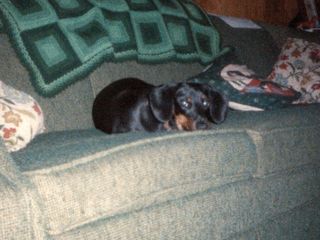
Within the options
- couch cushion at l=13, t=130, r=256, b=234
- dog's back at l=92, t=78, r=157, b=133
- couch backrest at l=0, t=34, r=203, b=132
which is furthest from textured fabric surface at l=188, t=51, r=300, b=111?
couch cushion at l=13, t=130, r=256, b=234

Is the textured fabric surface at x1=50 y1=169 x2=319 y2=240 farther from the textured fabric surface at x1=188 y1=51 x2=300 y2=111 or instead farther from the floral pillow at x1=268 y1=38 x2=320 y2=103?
the floral pillow at x1=268 y1=38 x2=320 y2=103

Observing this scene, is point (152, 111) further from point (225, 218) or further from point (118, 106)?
point (225, 218)

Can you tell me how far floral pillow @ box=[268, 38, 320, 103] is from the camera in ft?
7.95

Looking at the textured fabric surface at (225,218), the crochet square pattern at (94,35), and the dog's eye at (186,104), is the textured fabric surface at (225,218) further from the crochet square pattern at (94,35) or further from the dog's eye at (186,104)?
the crochet square pattern at (94,35)

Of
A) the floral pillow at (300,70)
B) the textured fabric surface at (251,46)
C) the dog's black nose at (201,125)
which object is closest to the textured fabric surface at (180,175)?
the dog's black nose at (201,125)

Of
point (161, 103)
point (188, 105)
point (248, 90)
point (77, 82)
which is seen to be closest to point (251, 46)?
point (248, 90)

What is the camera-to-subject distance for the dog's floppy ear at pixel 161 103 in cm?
200

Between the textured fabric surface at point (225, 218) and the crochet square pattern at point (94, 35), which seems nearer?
the textured fabric surface at point (225, 218)

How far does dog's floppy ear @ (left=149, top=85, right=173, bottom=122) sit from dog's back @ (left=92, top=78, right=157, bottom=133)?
0.49ft

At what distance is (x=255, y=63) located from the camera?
113 inches

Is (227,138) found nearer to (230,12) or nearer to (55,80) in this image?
(55,80)

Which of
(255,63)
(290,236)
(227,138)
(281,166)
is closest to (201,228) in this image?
(227,138)

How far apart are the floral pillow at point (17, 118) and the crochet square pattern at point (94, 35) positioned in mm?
320

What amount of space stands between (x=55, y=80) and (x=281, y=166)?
114 cm
